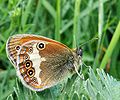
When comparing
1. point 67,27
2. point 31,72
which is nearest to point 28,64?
point 31,72

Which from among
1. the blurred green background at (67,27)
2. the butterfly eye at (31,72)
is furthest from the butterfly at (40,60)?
the blurred green background at (67,27)

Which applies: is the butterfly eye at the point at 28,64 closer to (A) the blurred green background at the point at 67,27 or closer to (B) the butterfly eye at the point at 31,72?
(B) the butterfly eye at the point at 31,72

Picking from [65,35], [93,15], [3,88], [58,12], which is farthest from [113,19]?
[3,88]

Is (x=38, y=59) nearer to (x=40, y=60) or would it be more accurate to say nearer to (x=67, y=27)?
(x=40, y=60)

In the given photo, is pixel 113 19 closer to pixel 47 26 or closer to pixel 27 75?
pixel 47 26

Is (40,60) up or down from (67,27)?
up

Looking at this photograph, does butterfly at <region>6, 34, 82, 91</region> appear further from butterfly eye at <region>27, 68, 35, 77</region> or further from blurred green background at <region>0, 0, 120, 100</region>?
blurred green background at <region>0, 0, 120, 100</region>

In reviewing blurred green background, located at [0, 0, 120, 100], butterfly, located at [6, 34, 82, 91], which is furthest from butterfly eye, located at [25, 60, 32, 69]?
blurred green background, located at [0, 0, 120, 100]
